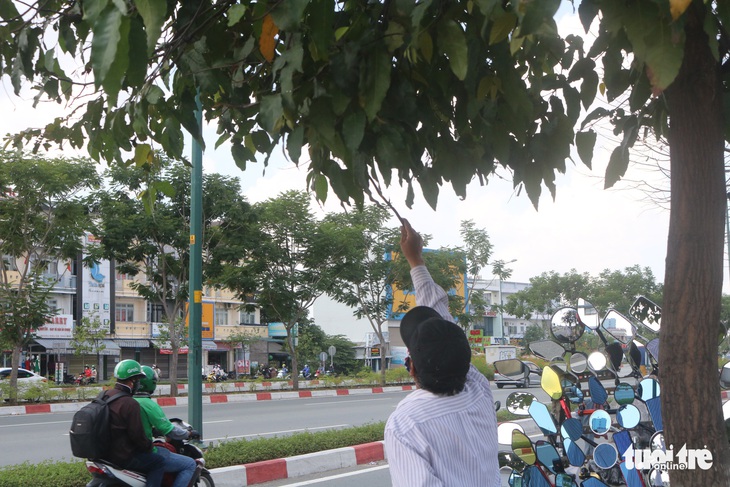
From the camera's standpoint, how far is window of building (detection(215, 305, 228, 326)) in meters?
47.3

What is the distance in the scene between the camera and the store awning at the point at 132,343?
41.0m

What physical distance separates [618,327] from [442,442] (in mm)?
2327

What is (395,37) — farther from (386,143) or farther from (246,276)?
(246,276)

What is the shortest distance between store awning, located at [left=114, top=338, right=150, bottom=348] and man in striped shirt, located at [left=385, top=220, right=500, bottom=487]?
41287 mm

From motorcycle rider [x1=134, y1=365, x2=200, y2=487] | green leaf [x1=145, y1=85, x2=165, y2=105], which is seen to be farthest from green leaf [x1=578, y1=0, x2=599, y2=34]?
motorcycle rider [x1=134, y1=365, x2=200, y2=487]

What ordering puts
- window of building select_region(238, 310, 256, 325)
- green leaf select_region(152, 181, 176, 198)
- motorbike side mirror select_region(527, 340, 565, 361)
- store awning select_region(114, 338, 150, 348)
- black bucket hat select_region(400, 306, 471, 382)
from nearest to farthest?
1. black bucket hat select_region(400, 306, 471, 382)
2. green leaf select_region(152, 181, 176, 198)
3. motorbike side mirror select_region(527, 340, 565, 361)
4. store awning select_region(114, 338, 150, 348)
5. window of building select_region(238, 310, 256, 325)

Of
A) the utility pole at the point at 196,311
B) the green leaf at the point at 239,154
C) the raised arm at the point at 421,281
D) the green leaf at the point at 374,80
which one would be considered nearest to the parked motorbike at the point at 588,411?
the raised arm at the point at 421,281

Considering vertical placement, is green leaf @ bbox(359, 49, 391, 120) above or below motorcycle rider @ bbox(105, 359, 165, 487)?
above

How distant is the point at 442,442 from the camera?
1.82 metres

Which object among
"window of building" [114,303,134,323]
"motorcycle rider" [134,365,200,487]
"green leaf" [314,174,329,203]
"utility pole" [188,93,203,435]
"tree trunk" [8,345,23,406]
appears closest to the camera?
"green leaf" [314,174,329,203]

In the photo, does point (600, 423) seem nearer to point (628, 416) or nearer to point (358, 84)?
point (628, 416)

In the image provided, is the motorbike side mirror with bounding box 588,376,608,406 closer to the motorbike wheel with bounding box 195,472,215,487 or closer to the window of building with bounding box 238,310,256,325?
the motorbike wheel with bounding box 195,472,215,487

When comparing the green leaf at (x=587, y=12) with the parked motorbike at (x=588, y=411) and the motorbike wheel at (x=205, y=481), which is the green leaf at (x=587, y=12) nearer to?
the parked motorbike at (x=588, y=411)

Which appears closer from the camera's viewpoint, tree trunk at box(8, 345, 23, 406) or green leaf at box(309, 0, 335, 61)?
green leaf at box(309, 0, 335, 61)
